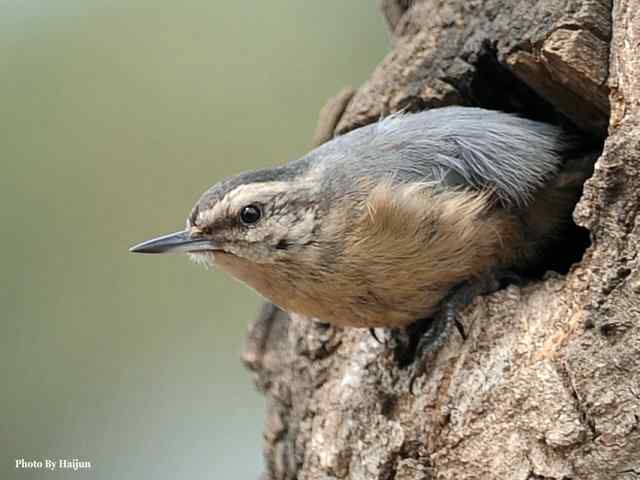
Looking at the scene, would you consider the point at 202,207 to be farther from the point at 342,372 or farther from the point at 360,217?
the point at 342,372

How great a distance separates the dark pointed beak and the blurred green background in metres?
1.47

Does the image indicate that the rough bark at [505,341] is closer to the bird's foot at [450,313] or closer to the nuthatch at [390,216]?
the bird's foot at [450,313]

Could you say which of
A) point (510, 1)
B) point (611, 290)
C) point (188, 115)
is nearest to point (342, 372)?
point (611, 290)

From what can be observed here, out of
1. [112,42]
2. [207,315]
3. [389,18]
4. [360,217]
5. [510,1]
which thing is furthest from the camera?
[207,315]

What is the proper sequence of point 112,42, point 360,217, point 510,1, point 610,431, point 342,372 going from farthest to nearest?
point 112,42
point 342,372
point 510,1
point 360,217
point 610,431

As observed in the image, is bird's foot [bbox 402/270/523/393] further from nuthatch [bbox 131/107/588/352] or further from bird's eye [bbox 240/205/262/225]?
bird's eye [bbox 240/205/262/225]

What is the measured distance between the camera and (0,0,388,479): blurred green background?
3.47 metres

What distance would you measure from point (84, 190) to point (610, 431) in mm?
2435

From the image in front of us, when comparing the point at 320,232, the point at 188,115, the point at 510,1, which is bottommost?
the point at 320,232

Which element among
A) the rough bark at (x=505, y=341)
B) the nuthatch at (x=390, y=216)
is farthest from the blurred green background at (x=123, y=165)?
the nuthatch at (x=390, y=216)

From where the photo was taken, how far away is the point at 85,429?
3611 millimetres

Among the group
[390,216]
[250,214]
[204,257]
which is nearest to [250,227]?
[250,214]

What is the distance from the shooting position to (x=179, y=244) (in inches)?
81.3

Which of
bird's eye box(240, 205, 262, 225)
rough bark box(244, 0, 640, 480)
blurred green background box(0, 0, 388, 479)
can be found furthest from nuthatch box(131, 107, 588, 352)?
blurred green background box(0, 0, 388, 479)
